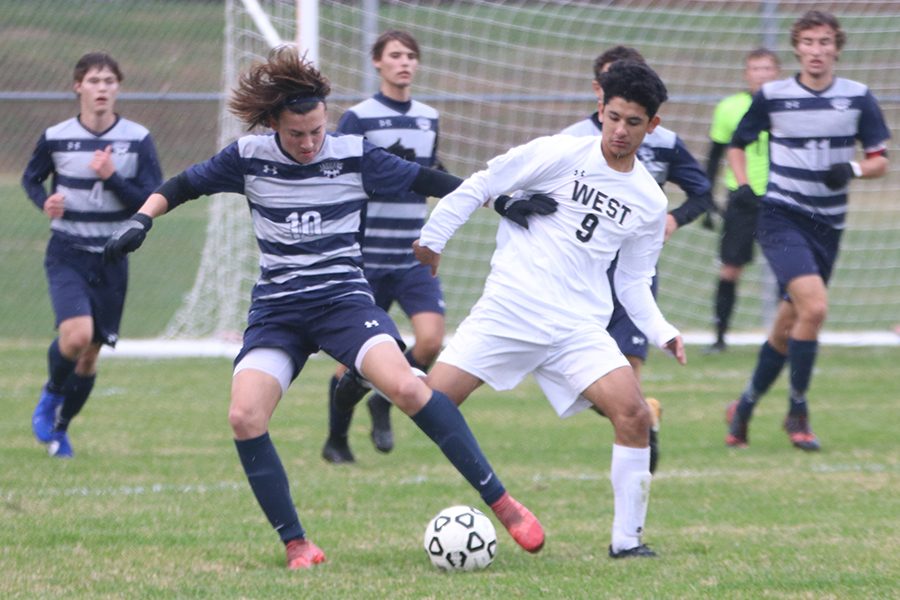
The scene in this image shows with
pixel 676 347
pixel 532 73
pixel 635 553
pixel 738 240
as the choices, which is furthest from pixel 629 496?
pixel 532 73

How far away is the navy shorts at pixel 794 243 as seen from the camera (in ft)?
23.9

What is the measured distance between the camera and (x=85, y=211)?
7.57 metres

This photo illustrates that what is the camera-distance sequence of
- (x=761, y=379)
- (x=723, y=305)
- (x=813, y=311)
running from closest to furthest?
1. (x=813, y=311)
2. (x=761, y=379)
3. (x=723, y=305)

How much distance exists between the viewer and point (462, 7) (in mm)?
12477

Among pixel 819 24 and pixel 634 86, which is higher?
pixel 634 86

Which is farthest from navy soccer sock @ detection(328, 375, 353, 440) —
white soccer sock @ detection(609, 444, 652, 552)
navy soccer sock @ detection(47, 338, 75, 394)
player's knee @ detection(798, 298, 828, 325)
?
white soccer sock @ detection(609, 444, 652, 552)

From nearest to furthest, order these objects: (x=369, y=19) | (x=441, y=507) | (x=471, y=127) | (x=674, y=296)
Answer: (x=441, y=507) < (x=369, y=19) < (x=471, y=127) < (x=674, y=296)

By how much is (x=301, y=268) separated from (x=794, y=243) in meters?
3.19

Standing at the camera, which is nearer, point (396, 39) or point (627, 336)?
point (627, 336)

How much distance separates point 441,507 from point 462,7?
7227mm

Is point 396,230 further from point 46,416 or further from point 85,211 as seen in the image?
point 46,416

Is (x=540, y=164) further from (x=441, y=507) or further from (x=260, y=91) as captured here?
(x=441, y=507)

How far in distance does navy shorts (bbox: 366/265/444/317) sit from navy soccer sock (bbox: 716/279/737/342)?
4.30 m

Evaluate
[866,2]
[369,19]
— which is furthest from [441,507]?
[866,2]
